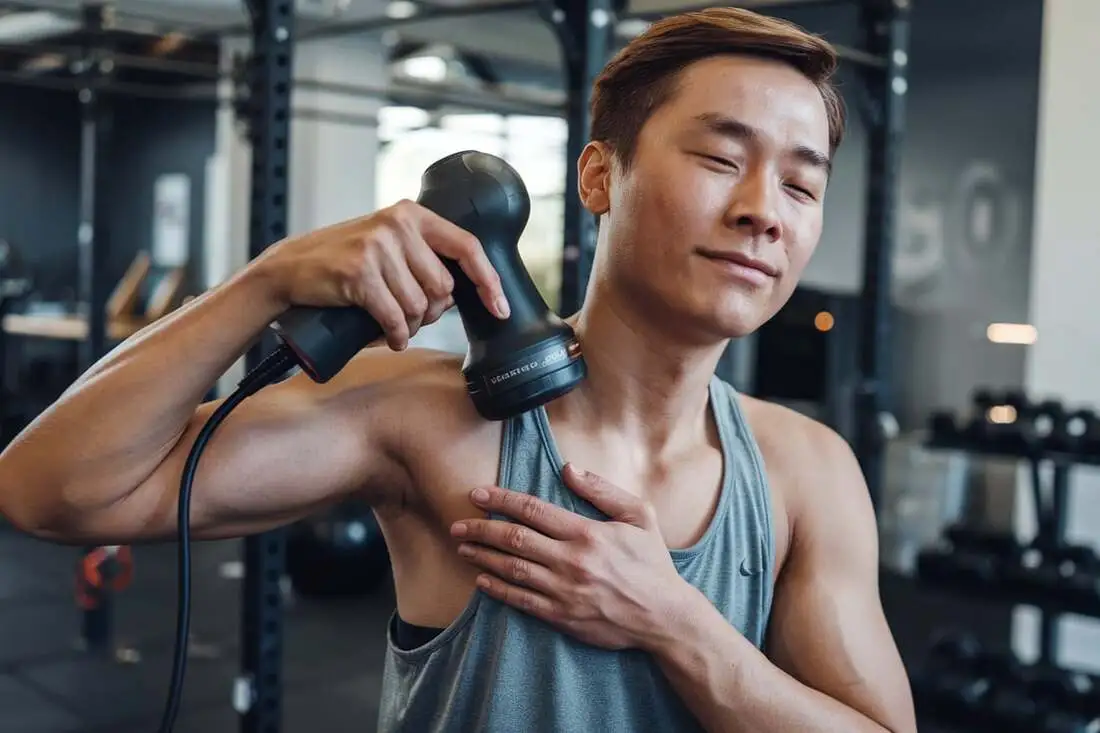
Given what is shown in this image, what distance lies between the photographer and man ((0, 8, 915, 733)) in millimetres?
872

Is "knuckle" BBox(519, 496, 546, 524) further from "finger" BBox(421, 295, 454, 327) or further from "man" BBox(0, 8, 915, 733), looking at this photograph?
"finger" BBox(421, 295, 454, 327)

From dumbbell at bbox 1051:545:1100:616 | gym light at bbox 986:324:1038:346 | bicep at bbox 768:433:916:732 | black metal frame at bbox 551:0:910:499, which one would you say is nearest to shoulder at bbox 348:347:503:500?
bicep at bbox 768:433:916:732

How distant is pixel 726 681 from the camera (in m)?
0.97

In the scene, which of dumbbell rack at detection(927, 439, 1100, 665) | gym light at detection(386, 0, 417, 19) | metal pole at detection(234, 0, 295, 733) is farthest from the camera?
gym light at detection(386, 0, 417, 19)

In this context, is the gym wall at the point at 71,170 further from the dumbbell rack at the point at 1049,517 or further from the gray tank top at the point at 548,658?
the gray tank top at the point at 548,658

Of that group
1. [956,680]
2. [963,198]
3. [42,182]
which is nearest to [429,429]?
[956,680]

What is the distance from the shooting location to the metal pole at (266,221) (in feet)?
5.29

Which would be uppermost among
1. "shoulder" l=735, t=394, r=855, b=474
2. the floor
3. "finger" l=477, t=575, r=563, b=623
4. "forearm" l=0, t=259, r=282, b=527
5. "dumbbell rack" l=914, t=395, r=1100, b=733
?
"forearm" l=0, t=259, r=282, b=527

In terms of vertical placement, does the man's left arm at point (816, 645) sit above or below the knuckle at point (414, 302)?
below

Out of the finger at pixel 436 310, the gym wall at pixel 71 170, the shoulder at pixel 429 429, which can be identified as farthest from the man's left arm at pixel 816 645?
the gym wall at pixel 71 170

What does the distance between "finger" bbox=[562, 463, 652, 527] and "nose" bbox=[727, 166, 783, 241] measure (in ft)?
0.83

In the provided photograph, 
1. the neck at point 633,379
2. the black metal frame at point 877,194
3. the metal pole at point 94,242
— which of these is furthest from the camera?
the metal pole at point 94,242

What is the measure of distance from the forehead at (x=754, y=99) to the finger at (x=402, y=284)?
0.30 metres

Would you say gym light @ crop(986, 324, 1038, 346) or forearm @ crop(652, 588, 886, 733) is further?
gym light @ crop(986, 324, 1038, 346)
